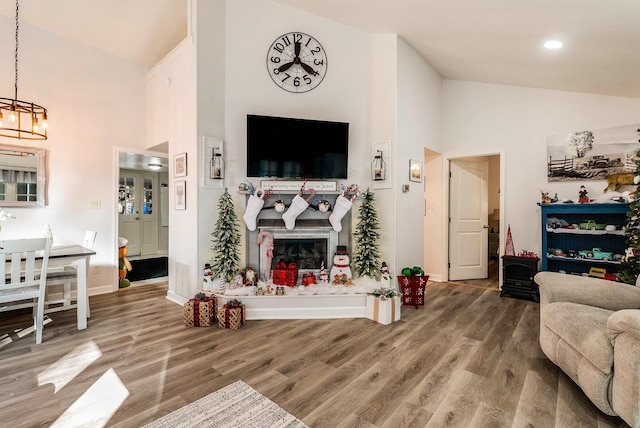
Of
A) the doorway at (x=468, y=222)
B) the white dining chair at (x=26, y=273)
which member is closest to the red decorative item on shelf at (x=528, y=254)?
the doorway at (x=468, y=222)

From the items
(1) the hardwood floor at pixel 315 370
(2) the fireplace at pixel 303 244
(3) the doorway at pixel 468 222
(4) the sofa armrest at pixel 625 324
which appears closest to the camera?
(4) the sofa armrest at pixel 625 324

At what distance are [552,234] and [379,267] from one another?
2.47 m

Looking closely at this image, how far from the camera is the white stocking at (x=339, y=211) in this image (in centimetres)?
348

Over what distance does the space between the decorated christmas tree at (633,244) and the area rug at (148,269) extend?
6.04 m

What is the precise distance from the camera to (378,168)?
3.64 m

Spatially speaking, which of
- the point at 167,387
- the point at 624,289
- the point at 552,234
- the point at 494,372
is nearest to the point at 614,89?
the point at 552,234

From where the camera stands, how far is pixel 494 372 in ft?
7.08

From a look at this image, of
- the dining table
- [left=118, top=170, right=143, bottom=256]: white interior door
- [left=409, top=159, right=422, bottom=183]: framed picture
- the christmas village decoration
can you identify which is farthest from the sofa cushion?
[left=118, top=170, right=143, bottom=256]: white interior door

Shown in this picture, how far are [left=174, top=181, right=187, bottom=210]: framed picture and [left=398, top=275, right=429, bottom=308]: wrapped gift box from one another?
2658mm

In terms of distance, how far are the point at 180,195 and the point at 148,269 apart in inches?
106

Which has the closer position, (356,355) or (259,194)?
(356,355)

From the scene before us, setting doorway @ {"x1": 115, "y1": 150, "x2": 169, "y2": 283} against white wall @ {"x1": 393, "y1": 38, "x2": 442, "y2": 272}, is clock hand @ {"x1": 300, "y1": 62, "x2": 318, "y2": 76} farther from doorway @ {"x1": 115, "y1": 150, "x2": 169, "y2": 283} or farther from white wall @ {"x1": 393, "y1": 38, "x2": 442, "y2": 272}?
doorway @ {"x1": 115, "y1": 150, "x2": 169, "y2": 283}

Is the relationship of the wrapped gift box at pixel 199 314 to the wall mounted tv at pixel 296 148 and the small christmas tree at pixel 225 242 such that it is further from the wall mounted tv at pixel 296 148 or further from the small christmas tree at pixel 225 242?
the wall mounted tv at pixel 296 148

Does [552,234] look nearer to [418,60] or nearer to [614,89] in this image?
[614,89]
